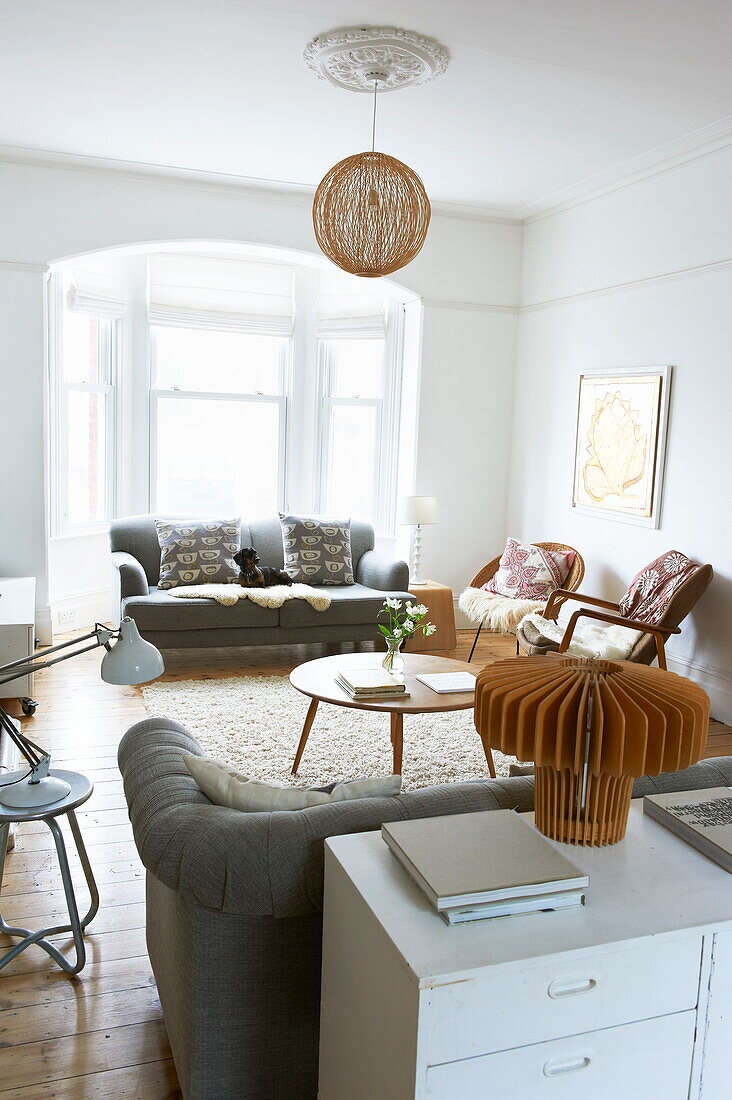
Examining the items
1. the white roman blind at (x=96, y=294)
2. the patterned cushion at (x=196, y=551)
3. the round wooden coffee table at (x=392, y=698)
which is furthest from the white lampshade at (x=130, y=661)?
the white roman blind at (x=96, y=294)

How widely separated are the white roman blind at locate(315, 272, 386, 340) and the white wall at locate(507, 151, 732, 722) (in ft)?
3.56

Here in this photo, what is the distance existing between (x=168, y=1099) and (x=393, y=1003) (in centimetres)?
95

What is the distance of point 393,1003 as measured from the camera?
1.33 m

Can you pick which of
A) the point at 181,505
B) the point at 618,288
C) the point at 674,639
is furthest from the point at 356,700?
the point at 181,505

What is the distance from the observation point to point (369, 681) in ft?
12.2

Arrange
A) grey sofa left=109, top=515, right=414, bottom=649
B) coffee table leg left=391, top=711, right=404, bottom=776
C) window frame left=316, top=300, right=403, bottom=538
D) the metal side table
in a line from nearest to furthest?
the metal side table
coffee table leg left=391, top=711, right=404, bottom=776
grey sofa left=109, top=515, right=414, bottom=649
window frame left=316, top=300, right=403, bottom=538

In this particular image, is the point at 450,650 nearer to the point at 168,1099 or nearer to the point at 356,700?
the point at 356,700

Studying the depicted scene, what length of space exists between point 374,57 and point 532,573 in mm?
3048

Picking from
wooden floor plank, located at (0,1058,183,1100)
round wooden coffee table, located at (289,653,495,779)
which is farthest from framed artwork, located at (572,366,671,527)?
wooden floor plank, located at (0,1058,183,1100)

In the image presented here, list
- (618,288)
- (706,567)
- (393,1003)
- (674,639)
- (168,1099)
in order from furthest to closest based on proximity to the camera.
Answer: (618,288), (674,639), (706,567), (168,1099), (393,1003)

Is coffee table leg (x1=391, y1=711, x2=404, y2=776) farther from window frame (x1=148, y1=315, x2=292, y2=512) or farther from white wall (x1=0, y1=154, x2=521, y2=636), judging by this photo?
window frame (x1=148, y1=315, x2=292, y2=512)

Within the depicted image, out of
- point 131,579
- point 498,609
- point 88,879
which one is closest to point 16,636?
point 131,579

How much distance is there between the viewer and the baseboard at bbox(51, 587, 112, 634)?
6141 millimetres

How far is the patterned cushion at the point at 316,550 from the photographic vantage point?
5.93 meters
